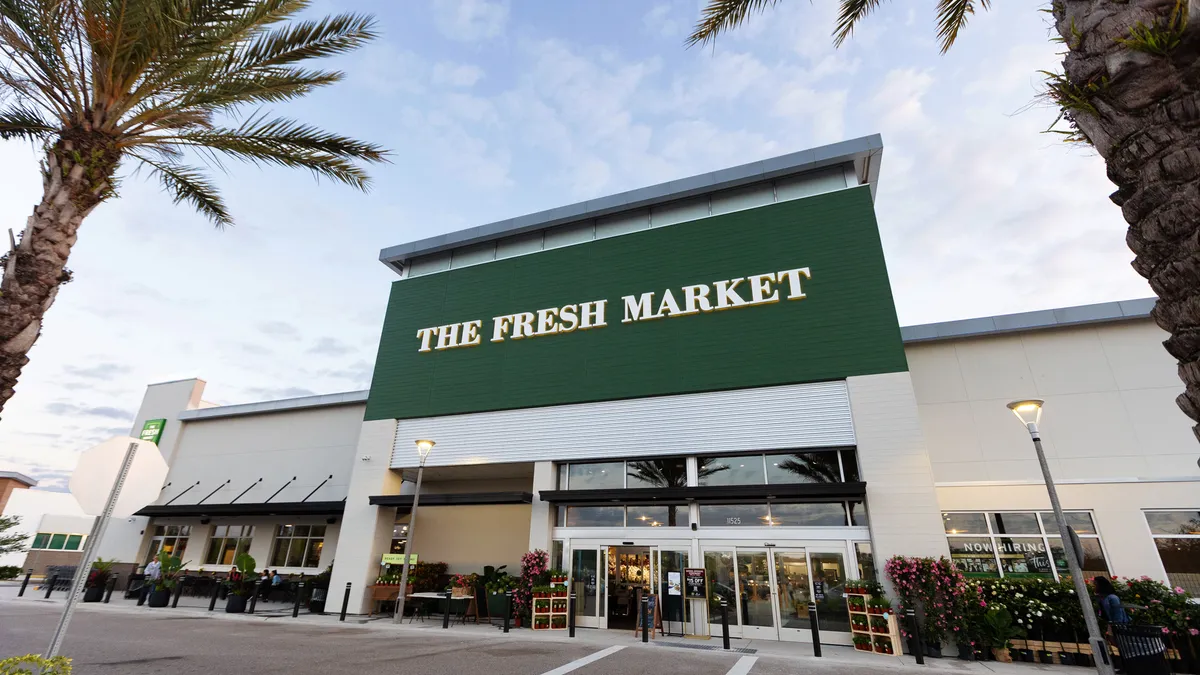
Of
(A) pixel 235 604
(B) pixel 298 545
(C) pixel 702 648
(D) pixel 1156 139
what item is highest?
(D) pixel 1156 139

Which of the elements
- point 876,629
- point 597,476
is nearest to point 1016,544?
point 876,629

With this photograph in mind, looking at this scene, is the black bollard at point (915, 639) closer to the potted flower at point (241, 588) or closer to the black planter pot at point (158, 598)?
the potted flower at point (241, 588)

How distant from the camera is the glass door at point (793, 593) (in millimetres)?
12620

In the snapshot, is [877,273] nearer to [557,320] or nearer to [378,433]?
[557,320]

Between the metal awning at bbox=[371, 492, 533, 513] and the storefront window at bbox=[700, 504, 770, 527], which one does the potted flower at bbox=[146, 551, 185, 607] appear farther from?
the storefront window at bbox=[700, 504, 770, 527]

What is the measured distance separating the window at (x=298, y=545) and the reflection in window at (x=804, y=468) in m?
18.1

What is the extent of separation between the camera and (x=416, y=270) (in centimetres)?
2219

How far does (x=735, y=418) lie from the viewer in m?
15.0

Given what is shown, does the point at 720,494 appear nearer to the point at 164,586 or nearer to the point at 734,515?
the point at 734,515

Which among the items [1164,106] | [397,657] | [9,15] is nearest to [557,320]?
[397,657]

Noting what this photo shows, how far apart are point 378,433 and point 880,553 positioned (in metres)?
16.3

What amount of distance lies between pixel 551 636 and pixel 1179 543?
14881 mm

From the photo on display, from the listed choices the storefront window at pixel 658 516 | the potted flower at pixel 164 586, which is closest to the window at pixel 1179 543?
the storefront window at pixel 658 516

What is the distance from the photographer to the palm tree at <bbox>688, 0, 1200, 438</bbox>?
2.99 metres
